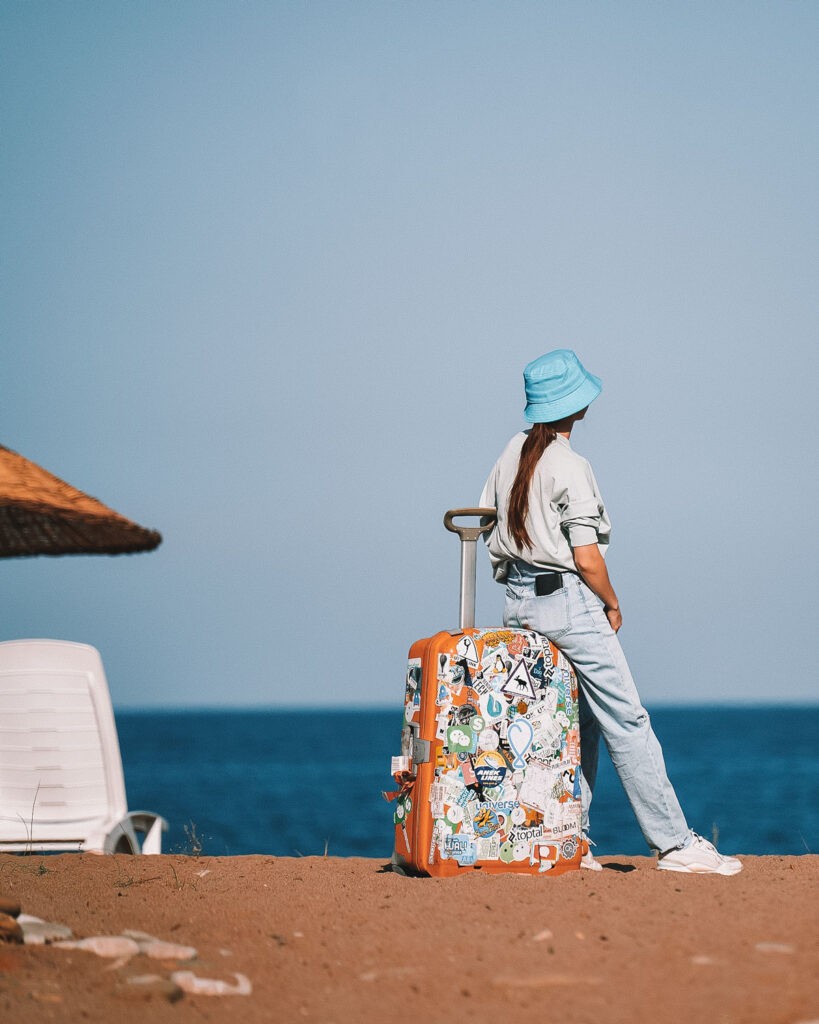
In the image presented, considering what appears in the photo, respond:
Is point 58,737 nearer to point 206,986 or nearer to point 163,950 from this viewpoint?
point 163,950

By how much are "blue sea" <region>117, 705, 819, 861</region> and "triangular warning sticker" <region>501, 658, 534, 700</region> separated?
1444 mm

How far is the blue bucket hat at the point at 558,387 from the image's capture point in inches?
203

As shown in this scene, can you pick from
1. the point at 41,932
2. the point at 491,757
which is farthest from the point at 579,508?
the point at 41,932

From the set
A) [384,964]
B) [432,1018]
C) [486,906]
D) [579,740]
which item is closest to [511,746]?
[579,740]

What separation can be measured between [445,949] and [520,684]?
56.0 inches

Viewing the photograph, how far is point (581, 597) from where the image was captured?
5023mm

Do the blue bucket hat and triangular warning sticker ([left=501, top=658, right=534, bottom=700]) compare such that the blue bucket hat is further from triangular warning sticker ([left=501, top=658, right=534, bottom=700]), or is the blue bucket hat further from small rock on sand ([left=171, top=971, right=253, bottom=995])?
small rock on sand ([left=171, top=971, right=253, bottom=995])

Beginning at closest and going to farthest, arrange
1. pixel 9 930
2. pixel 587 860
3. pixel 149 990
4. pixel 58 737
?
pixel 149 990, pixel 9 930, pixel 587 860, pixel 58 737

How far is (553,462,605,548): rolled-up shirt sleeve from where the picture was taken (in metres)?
4.96

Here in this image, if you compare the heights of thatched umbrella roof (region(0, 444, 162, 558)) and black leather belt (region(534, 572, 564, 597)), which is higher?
thatched umbrella roof (region(0, 444, 162, 558))

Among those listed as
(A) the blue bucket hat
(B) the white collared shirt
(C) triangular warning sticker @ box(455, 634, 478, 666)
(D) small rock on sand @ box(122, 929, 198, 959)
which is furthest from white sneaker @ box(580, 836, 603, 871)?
(D) small rock on sand @ box(122, 929, 198, 959)

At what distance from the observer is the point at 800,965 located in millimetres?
3369

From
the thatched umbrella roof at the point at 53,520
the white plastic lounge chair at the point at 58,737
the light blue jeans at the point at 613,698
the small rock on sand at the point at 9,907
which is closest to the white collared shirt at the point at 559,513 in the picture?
the light blue jeans at the point at 613,698

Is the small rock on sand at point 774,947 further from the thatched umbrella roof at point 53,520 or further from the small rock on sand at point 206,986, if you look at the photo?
the thatched umbrella roof at point 53,520
